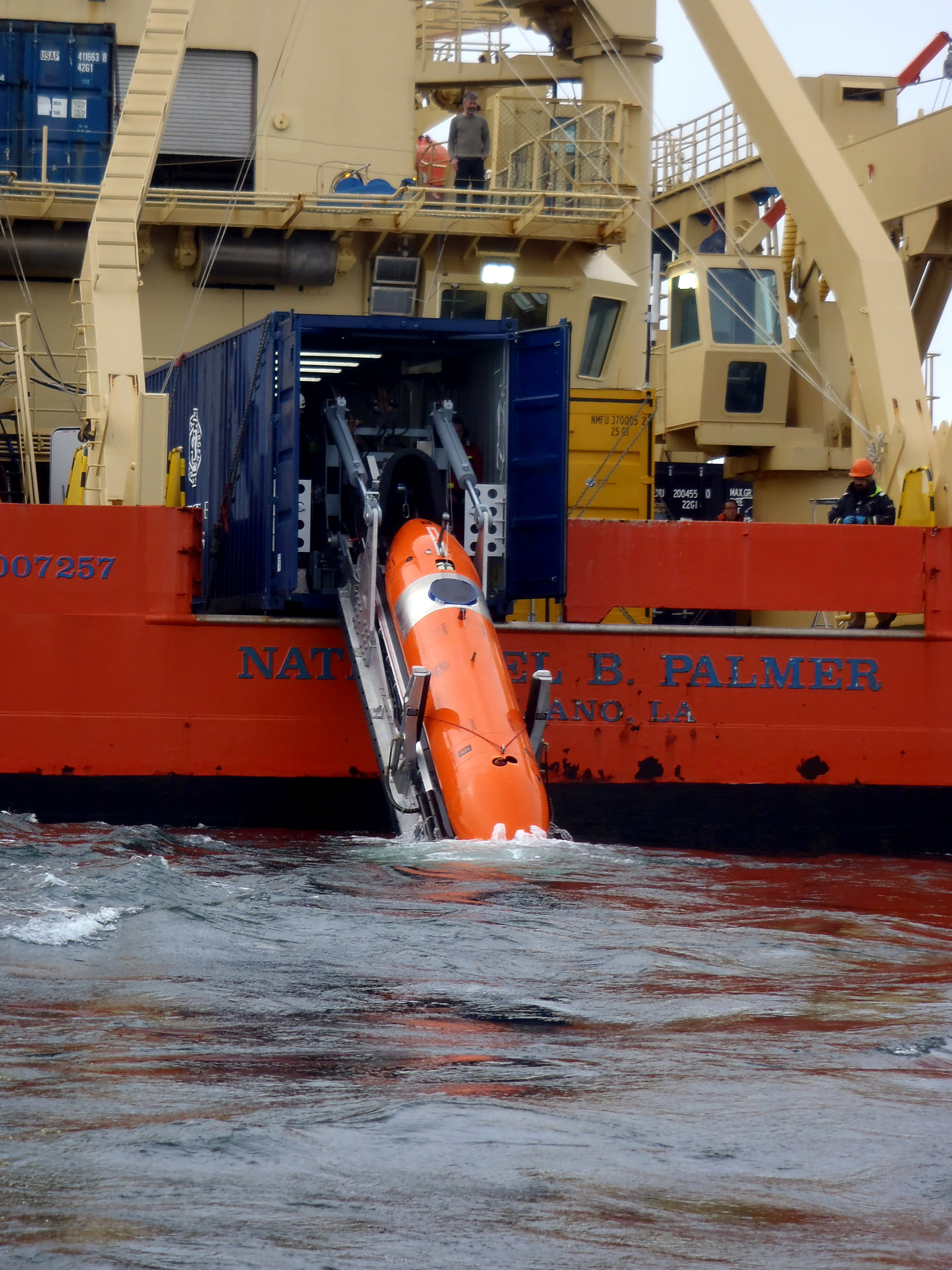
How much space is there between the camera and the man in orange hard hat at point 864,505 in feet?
47.0

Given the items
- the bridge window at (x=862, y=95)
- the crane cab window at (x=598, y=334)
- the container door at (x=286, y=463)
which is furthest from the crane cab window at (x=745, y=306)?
the container door at (x=286, y=463)

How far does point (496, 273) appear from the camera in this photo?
60.6ft

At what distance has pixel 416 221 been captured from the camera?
17.9m

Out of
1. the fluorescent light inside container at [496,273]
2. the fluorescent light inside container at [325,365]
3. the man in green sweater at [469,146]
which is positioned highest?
the man in green sweater at [469,146]

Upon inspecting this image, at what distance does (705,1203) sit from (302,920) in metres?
4.22

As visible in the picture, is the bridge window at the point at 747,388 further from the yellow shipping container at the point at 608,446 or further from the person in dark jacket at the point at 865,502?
the person in dark jacket at the point at 865,502

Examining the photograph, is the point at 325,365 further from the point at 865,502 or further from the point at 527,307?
the point at 865,502

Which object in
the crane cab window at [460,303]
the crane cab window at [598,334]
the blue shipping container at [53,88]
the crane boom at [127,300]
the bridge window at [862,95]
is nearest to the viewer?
the crane boom at [127,300]

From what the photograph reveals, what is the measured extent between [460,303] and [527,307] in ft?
2.87

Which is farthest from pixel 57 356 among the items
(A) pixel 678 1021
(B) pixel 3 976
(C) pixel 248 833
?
(A) pixel 678 1021

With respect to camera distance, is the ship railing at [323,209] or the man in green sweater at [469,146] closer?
the ship railing at [323,209]

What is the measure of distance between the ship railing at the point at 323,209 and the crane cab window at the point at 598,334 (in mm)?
1003

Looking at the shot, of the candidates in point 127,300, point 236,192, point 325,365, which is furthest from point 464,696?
point 236,192

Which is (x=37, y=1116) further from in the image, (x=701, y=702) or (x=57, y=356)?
(x=57, y=356)
